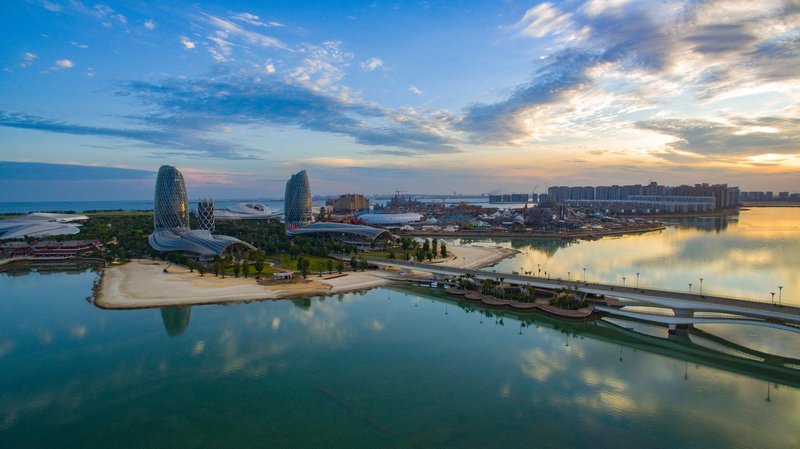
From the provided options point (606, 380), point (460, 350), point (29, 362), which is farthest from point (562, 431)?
point (29, 362)

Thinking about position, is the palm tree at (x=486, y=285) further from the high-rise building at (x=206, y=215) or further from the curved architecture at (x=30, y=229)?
the curved architecture at (x=30, y=229)

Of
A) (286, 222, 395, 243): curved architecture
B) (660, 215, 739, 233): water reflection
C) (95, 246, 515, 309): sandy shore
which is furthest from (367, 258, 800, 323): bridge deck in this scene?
(660, 215, 739, 233): water reflection

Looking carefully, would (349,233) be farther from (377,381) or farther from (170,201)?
(377,381)

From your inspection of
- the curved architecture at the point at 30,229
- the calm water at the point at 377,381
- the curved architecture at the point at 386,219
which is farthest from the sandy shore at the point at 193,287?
the curved architecture at the point at 386,219

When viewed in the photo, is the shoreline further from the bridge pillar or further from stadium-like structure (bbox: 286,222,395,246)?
the bridge pillar

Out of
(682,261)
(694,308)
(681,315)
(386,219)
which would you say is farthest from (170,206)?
(682,261)

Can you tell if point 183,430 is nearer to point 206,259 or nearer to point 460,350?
point 460,350
